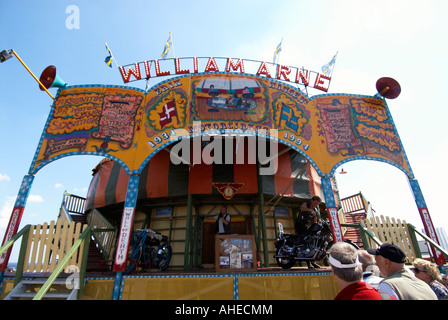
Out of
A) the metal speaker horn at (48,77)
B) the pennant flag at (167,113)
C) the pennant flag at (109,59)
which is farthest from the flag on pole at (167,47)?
the metal speaker horn at (48,77)

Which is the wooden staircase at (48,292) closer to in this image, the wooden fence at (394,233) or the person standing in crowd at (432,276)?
the person standing in crowd at (432,276)

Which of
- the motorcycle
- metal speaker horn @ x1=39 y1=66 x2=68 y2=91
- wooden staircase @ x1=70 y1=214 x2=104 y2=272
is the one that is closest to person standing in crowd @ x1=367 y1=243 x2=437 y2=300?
the motorcycle

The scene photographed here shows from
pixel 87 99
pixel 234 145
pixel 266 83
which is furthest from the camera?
pixel 234 145

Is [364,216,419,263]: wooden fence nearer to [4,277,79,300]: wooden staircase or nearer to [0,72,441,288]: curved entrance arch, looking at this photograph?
[0,72,441,288]: curved entrance arch

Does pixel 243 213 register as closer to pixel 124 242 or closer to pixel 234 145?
pixel 234 145

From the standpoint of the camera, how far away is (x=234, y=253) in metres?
6.37

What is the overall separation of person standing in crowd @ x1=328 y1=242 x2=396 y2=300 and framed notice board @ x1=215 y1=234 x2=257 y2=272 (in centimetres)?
430

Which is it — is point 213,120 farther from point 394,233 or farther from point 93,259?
point 93,259

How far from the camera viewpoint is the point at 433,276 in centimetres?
355

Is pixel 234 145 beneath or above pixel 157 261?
above

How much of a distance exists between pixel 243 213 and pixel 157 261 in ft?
17.6

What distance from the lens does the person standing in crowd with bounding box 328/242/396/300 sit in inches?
79.4

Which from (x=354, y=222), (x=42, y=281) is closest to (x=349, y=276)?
(x=42, y=281)
